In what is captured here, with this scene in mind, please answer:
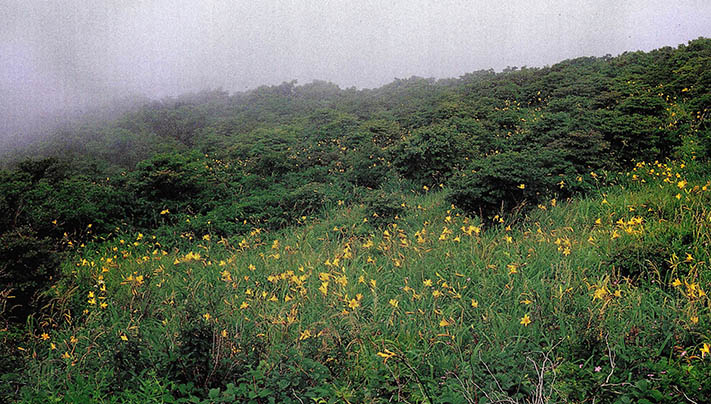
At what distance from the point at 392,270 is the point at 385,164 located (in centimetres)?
481

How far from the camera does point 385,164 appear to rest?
8469mm

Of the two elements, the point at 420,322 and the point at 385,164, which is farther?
the point at 385,164

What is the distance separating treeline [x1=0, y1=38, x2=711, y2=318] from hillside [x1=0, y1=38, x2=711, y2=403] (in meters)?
0.05

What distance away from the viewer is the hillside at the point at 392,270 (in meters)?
2.23

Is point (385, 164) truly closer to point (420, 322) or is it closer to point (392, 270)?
point (392, 270)

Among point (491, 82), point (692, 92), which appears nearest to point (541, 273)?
point (692, 92)

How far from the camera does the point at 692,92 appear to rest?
8.04 meters

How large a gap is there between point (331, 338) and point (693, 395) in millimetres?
1819

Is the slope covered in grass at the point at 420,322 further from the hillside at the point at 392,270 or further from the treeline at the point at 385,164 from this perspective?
the treeline at the point at 385,164

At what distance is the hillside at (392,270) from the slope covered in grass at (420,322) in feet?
0.06

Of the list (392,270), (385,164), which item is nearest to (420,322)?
(392,270)

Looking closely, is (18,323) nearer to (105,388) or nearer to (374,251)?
(105,388)

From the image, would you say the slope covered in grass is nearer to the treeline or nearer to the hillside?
the hillside

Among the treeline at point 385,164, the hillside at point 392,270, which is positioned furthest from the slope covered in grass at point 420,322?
the treeline at point 385,164
